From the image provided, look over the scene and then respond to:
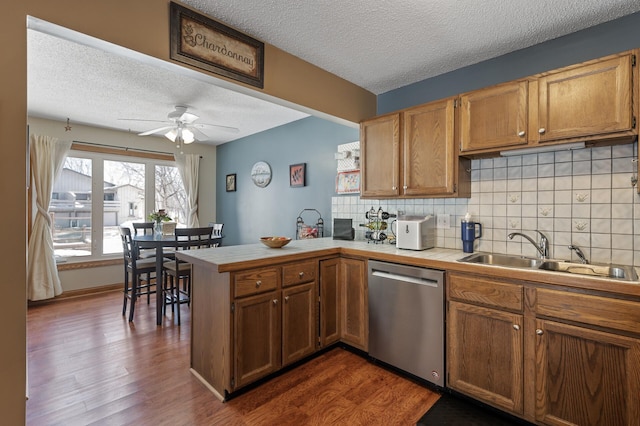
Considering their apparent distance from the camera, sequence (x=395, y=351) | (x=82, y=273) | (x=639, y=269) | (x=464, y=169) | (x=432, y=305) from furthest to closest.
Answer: (x=82, y=273) < (x=464, y=169) < (x=395, y=351) < (x=432, y=305) < (x=639, y=269)

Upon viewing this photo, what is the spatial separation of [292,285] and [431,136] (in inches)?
63.6

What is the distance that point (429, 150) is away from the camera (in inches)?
95.7

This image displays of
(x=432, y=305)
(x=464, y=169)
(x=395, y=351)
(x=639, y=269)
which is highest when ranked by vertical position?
(x=464, y=169)

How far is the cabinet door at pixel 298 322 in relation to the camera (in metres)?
2.21

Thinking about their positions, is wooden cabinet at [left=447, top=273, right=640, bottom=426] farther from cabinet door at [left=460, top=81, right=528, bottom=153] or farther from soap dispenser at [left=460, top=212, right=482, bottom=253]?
cabinet door at [left=460, top=81, right=528, bottom=153]

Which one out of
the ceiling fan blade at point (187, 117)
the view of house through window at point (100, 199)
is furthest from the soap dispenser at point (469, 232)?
the view of house through window at point (100, 199)

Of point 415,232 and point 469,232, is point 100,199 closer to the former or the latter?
point 415,232

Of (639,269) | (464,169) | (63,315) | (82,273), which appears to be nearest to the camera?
(639,269)

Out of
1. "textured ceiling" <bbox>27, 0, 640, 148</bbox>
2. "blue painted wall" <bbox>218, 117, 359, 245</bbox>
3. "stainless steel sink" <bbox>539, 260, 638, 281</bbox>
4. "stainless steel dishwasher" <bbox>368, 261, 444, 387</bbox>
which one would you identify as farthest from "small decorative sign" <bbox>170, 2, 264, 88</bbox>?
"stainless steel sink" <bbox>539, 260, 638, 281</bbox>

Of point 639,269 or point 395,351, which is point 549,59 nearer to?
point 639,269

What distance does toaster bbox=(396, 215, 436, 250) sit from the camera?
2.41 metres

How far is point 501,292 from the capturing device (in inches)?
69.9

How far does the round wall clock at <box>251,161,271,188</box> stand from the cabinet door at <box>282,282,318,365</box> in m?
2.58

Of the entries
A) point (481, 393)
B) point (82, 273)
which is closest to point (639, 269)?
point (481, 393)
